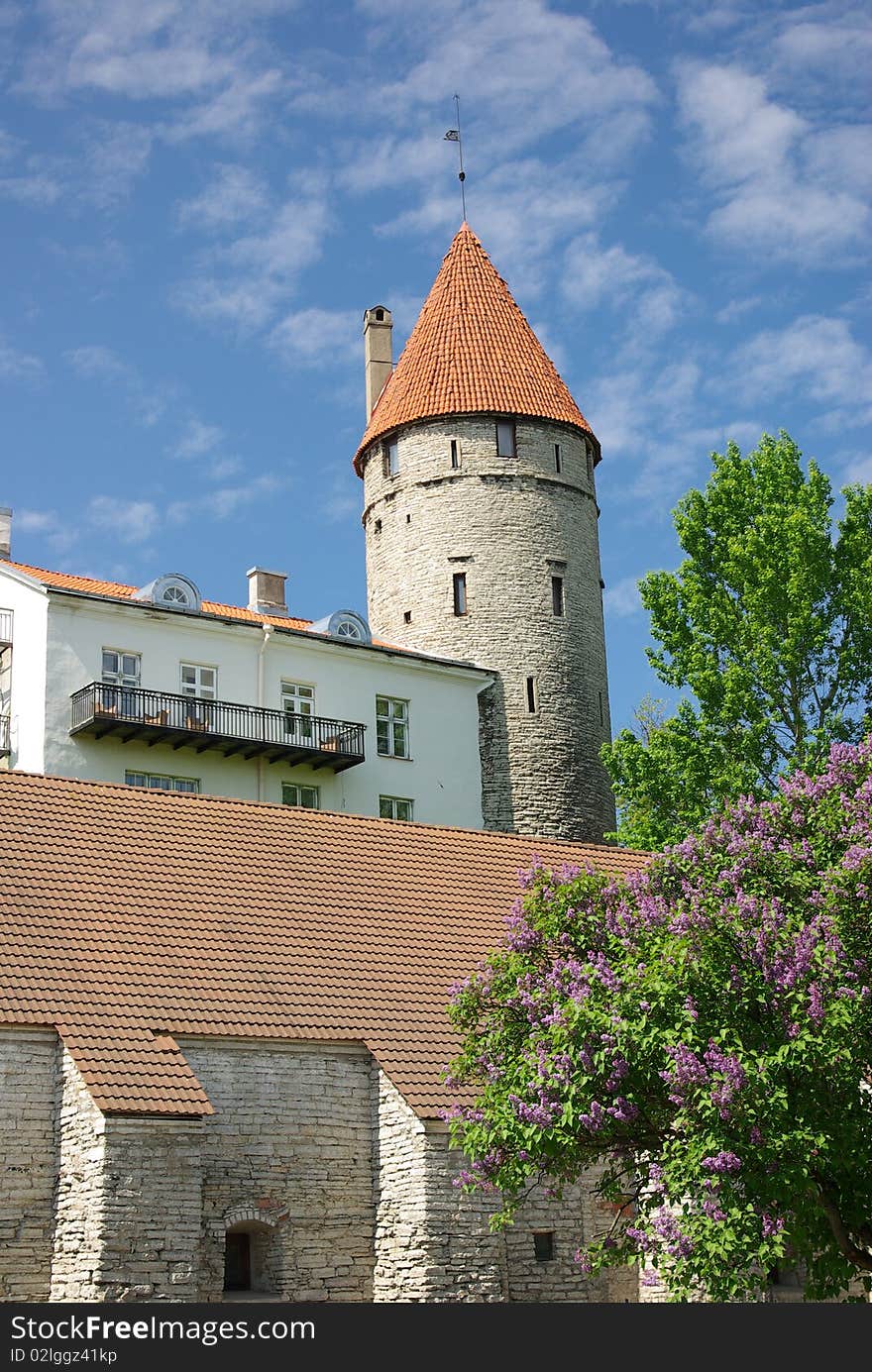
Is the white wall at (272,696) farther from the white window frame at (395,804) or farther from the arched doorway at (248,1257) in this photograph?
the arched doorway at (248,1257)

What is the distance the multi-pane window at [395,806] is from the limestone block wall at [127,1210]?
81.9 ft

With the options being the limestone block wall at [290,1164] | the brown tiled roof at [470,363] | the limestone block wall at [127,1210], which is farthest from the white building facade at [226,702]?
the limestone block wall at [127,1210]

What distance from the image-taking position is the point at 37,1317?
1405cm

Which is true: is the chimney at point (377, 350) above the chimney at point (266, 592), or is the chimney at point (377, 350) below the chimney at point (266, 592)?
above

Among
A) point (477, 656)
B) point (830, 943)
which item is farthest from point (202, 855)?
point (477, 656)

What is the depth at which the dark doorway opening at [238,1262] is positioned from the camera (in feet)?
68.9

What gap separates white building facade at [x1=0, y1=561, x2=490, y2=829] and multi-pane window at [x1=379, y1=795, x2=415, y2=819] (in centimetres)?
5

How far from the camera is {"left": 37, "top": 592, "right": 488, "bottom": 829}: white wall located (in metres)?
40.5

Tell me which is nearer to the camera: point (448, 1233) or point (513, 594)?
point (448, 1233)

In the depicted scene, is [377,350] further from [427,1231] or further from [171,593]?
[427,1231]

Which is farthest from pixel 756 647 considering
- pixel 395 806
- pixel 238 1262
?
pixel 238 1262

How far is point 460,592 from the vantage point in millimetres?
50094

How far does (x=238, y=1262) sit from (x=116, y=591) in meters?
26.2

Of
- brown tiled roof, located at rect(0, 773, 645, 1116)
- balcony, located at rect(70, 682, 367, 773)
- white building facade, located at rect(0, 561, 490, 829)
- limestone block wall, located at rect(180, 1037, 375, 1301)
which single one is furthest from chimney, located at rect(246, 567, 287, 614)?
limestone block wall, located at rect(180, 1037, 375, 1301)
